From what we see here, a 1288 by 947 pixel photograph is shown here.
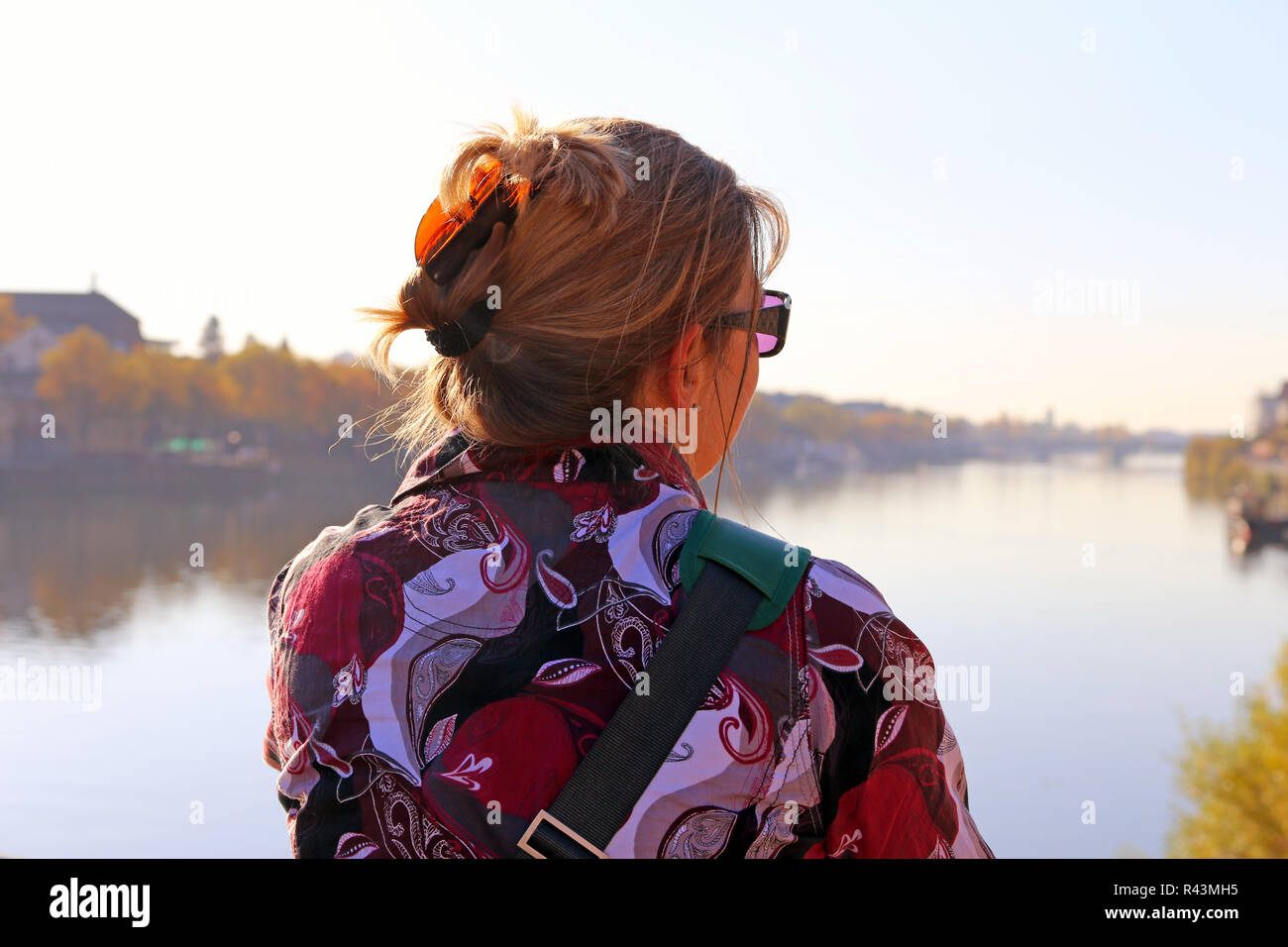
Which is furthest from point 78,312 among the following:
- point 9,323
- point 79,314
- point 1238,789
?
point 1238,789

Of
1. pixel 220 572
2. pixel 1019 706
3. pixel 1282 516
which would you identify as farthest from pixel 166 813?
pixel 1282 516

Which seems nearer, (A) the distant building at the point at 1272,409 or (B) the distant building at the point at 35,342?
(B) the distant building at the point at 35,342

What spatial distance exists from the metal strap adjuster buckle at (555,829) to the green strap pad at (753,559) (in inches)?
6.4

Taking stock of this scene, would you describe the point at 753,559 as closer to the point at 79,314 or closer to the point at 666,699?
the point at 666,699

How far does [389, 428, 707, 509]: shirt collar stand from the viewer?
722mm

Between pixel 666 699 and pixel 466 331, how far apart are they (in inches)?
12.1

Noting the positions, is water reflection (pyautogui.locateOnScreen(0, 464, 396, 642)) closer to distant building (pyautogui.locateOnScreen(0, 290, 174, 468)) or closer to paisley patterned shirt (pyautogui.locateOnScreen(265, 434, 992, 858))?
distant building (pyautogui.locateOnScreen(0, 290, 174, 468))

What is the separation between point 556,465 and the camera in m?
0.73

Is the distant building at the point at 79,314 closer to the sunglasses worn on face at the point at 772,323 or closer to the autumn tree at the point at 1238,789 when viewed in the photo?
the autumn tree at the point at 1238,789

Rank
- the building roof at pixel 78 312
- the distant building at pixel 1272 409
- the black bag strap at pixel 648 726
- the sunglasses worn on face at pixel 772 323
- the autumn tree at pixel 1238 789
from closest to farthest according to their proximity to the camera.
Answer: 1. the black bag strap at pixel 648 726
2. the sunglasses worn on face at pixel 772 323
3. the autumn tree at pixel 1238 789
4. the building roof at pixel 78 312
5. the distant building at pixel 1272 409

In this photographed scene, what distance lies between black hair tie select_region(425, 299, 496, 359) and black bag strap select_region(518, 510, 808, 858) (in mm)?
248

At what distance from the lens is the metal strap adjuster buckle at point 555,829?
638 millimetres

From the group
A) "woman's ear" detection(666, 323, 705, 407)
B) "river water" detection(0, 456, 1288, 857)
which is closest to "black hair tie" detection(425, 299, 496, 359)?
"woman's ear" detection(666, 323, 705, 407)

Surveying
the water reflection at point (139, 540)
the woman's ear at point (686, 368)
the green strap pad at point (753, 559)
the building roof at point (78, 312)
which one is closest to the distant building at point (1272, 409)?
the water reflection at point (139, 540)
